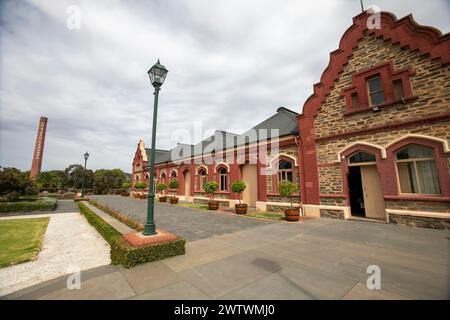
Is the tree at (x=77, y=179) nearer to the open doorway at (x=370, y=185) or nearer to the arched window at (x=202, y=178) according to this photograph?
the arched window at (x=202, y=178)

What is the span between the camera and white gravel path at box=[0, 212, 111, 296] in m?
4.69

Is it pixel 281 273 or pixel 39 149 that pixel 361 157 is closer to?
pixel 281 273

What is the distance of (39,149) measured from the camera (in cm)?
4134

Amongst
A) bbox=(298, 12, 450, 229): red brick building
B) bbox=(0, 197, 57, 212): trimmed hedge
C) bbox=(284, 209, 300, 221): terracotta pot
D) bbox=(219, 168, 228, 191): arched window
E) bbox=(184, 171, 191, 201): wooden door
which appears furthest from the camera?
bbox=(184, 171, 191, 201): wooden door

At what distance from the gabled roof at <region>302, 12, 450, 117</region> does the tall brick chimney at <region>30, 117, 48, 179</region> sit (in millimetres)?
51502

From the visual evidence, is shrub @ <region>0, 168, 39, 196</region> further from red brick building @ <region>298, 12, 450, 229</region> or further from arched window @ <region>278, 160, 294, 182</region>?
red brick building @ <region>298, 12, 450, 229</region>

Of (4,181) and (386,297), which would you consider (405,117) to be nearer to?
(386,297)

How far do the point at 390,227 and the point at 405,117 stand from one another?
495 cm

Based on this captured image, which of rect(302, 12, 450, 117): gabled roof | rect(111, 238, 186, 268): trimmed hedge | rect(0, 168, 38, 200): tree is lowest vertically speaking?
rect(111, 238, 186, 268): trimmed hedge

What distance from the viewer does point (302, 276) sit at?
3990 mm

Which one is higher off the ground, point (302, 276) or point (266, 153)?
point (266, 153)

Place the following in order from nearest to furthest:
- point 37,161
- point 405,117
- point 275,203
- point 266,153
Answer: point 405,117 < point 275,203 < point 266,153 < point 37,161

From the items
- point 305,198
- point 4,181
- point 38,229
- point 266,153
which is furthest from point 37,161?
point 305,198

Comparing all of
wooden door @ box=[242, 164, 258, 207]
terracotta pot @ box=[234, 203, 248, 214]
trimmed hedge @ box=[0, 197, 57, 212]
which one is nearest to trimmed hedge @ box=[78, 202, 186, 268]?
terracotta pot @ box=[234, 203, 248, 214]
